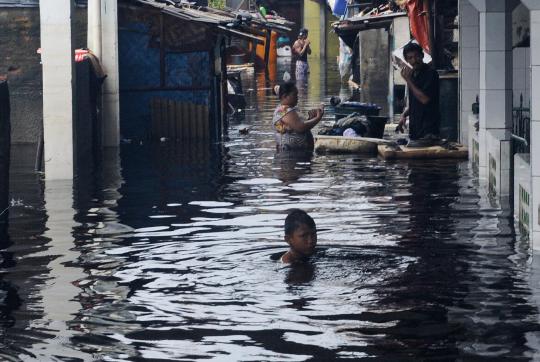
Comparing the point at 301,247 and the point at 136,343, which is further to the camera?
the point at 301,247

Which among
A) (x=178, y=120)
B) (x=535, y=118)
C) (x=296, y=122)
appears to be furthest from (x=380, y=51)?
(x=535, y=118)

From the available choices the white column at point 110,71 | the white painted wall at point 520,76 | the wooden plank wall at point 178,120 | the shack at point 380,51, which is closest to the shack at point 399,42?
the shack at point 380,51

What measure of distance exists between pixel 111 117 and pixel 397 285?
13.8 metres

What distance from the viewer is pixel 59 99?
→ 19.2 m

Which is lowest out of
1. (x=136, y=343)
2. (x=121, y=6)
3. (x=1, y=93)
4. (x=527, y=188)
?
(x=136, y=343)

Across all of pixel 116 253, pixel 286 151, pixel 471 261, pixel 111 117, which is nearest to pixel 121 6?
pixel 111 117

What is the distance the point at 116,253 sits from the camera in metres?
12.8

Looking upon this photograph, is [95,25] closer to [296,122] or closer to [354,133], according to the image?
[296,122]

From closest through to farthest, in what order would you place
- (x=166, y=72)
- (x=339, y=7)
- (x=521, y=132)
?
(x=521, y=132)
(x=166, y=72)
(x=339, y=7)

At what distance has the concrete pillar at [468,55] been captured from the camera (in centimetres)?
1975

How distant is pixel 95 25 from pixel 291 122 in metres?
4.73

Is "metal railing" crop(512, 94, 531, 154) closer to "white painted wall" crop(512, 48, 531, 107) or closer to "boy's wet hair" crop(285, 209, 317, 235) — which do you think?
"white painted wall" crop(512, 48, 531, 107)

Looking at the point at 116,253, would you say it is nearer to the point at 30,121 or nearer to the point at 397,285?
the point at 397,285

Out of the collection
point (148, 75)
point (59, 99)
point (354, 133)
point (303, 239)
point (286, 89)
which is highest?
point (148, 75)
